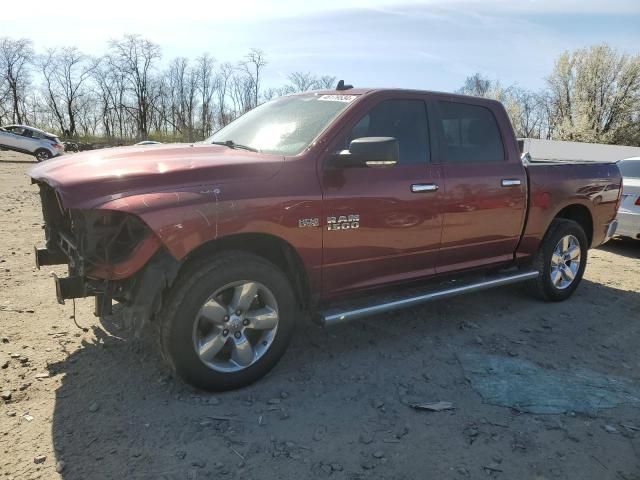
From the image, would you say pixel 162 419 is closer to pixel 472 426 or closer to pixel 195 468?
pixel 195 468

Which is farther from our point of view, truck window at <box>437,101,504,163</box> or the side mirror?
truck window at <box>437,101,504,163</box>

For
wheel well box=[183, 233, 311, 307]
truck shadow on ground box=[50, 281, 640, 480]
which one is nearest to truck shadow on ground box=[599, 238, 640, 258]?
truck shadow on ground box=[50, 281, 640, 480]

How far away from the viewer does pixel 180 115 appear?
2429 inches

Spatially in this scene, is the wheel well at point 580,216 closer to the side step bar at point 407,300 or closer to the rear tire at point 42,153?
the side step bar at point 407,300

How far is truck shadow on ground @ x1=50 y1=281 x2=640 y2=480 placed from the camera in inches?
106

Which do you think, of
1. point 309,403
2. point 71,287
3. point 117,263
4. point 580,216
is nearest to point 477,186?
point 580,216

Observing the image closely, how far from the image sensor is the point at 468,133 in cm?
462

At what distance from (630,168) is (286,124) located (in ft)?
23.1

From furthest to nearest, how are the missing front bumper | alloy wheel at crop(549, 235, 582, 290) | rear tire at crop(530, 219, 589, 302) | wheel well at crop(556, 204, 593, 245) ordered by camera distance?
wheel well at crop(556, 204, 593, 245), alloy wheel at crop(549, 235, 582, 290), rear tire at crop(530, 219, 589, 302), the missing front bumper

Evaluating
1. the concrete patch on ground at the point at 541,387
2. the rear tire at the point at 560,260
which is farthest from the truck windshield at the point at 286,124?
the rear tire at the point at 560,260

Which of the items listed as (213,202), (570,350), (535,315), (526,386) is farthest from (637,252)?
(213,202)

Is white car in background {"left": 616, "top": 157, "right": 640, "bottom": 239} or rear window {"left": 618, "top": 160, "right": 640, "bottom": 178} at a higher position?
rear window {"left": 618, "top": 160, "right": 640, "bottom": 178}

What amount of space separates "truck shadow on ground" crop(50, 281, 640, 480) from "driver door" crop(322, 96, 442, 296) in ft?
2.05

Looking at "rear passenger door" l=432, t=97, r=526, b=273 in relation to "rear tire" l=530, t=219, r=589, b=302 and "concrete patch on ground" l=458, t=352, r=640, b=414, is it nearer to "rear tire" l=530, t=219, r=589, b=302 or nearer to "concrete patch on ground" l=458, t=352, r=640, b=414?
"rear tire" l=530, t=219, r=589, b=302
